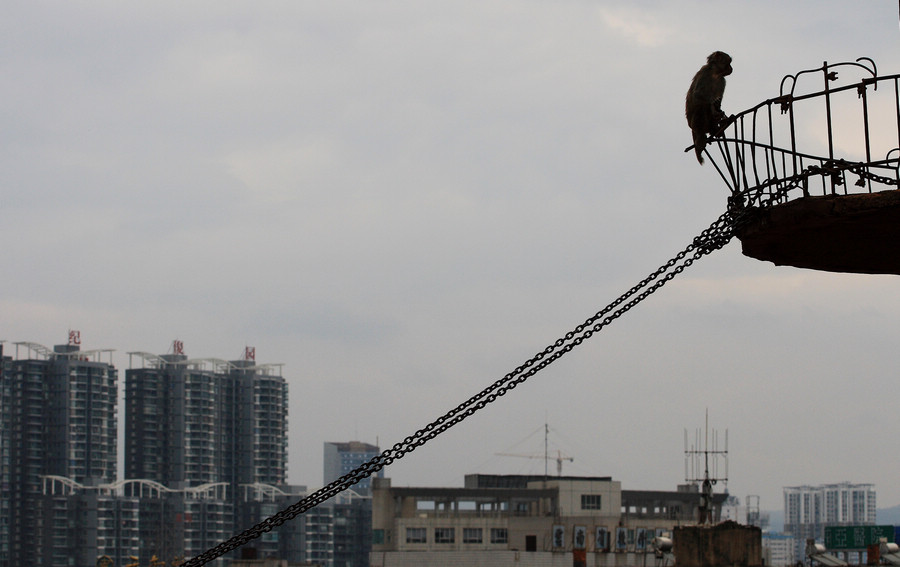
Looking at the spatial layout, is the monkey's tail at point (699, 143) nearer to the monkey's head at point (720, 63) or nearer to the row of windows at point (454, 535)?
the monkey's head at point (720, 63)

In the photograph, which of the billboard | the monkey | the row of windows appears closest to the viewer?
the monkey

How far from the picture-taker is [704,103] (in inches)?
353

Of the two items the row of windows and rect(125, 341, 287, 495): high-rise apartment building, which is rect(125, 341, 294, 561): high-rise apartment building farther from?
the row of windows

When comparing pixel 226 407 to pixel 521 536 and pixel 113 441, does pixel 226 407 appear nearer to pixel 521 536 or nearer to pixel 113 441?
pixel 113 441

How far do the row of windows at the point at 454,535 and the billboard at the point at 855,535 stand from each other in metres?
23.2

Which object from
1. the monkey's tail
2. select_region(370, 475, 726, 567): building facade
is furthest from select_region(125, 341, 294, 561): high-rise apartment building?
the monkey's tail

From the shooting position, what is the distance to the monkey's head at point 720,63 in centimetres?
903

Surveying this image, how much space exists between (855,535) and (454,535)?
26.7 metres

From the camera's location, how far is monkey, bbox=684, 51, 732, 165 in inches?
352

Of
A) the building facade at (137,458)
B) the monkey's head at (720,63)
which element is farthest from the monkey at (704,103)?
the building facade at (137,458)

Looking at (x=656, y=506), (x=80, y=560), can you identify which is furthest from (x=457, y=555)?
(x=80, y=560)

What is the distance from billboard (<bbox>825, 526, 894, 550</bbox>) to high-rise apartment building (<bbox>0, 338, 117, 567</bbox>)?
370 ft

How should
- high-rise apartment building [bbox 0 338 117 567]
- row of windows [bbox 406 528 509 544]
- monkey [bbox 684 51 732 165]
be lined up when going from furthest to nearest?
high-rise apartment building [bbox 0 338 117 567] → row of windows [bbox 406 528 509 544] → monkey [bbox 684 51 732 165]

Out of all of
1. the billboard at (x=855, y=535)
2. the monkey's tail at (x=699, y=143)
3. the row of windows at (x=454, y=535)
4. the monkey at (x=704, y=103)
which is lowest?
the row of windows at (x=454, y=535)
